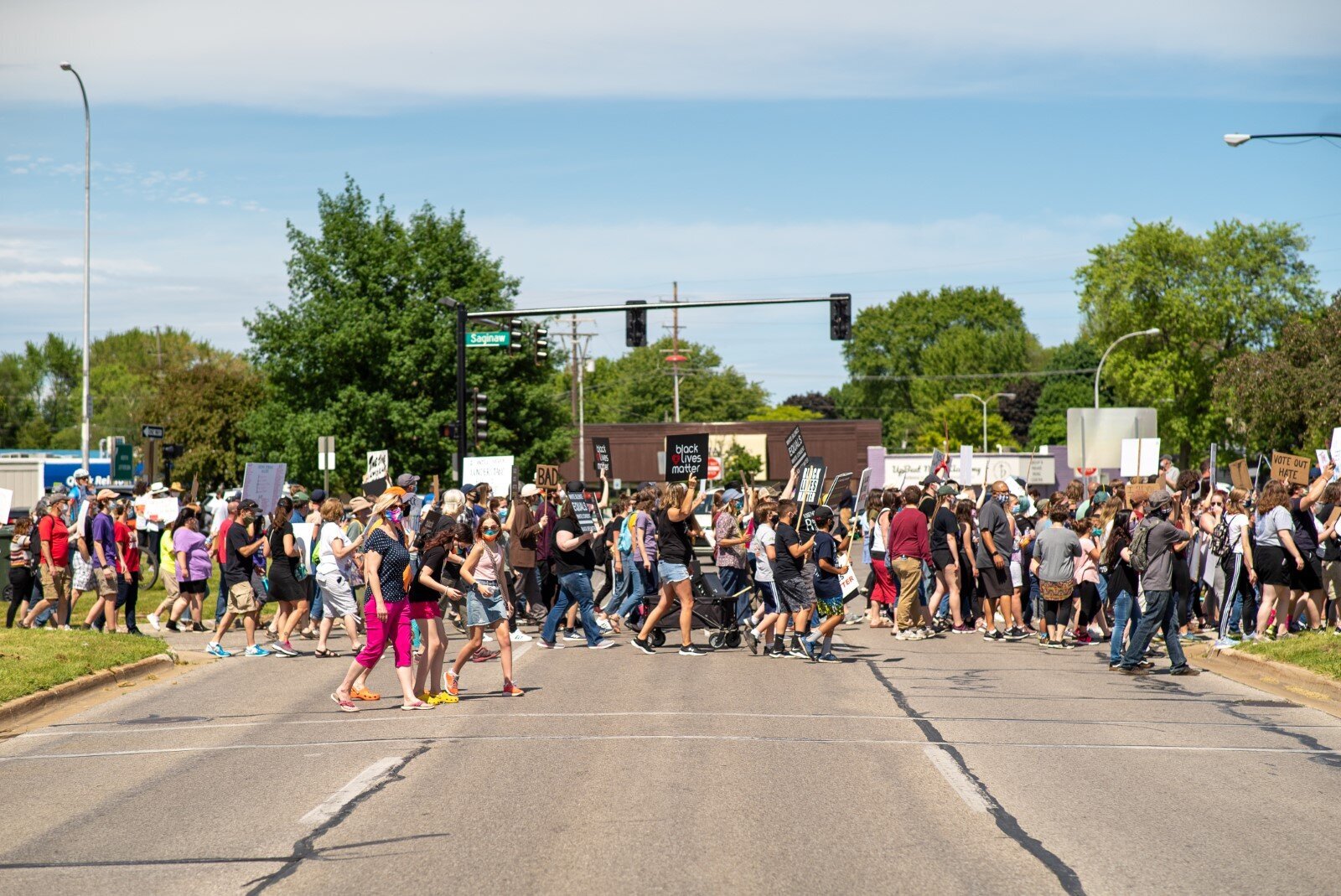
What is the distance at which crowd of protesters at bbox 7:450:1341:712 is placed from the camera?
14.5 metres

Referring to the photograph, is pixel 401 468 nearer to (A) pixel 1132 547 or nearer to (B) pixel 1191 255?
(A) pixel 1132 547

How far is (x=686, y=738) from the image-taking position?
32.8 feet

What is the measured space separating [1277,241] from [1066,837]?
7079 centimetres

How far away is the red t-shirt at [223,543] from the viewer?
653 inches

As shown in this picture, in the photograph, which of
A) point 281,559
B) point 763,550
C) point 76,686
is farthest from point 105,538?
point 763,550

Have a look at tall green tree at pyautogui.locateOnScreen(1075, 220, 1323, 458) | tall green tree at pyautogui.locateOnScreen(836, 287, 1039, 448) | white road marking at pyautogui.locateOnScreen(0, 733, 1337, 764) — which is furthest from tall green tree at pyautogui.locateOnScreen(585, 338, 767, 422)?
white road marking at pyautogui.locateOnScreen(0, 733, 1337, 764)

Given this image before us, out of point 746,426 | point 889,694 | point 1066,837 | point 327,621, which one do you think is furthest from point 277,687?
point 746,426

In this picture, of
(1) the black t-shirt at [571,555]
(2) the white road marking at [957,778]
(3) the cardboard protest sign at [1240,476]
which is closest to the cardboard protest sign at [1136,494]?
(3) the cardboard protest sign at [1240,476]

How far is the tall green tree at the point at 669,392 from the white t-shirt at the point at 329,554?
103611mm

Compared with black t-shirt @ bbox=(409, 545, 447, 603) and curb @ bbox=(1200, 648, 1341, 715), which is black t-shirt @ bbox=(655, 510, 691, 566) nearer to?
black t-shirt @ bbox=(409, 545, 447, 603)

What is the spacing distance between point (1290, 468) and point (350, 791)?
14.8 meters

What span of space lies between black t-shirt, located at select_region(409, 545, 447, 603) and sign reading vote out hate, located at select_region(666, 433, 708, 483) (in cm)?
1180

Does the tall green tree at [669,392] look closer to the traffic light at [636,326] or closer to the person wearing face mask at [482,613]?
the traffic light at [636,326]

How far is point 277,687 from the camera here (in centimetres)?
1348
